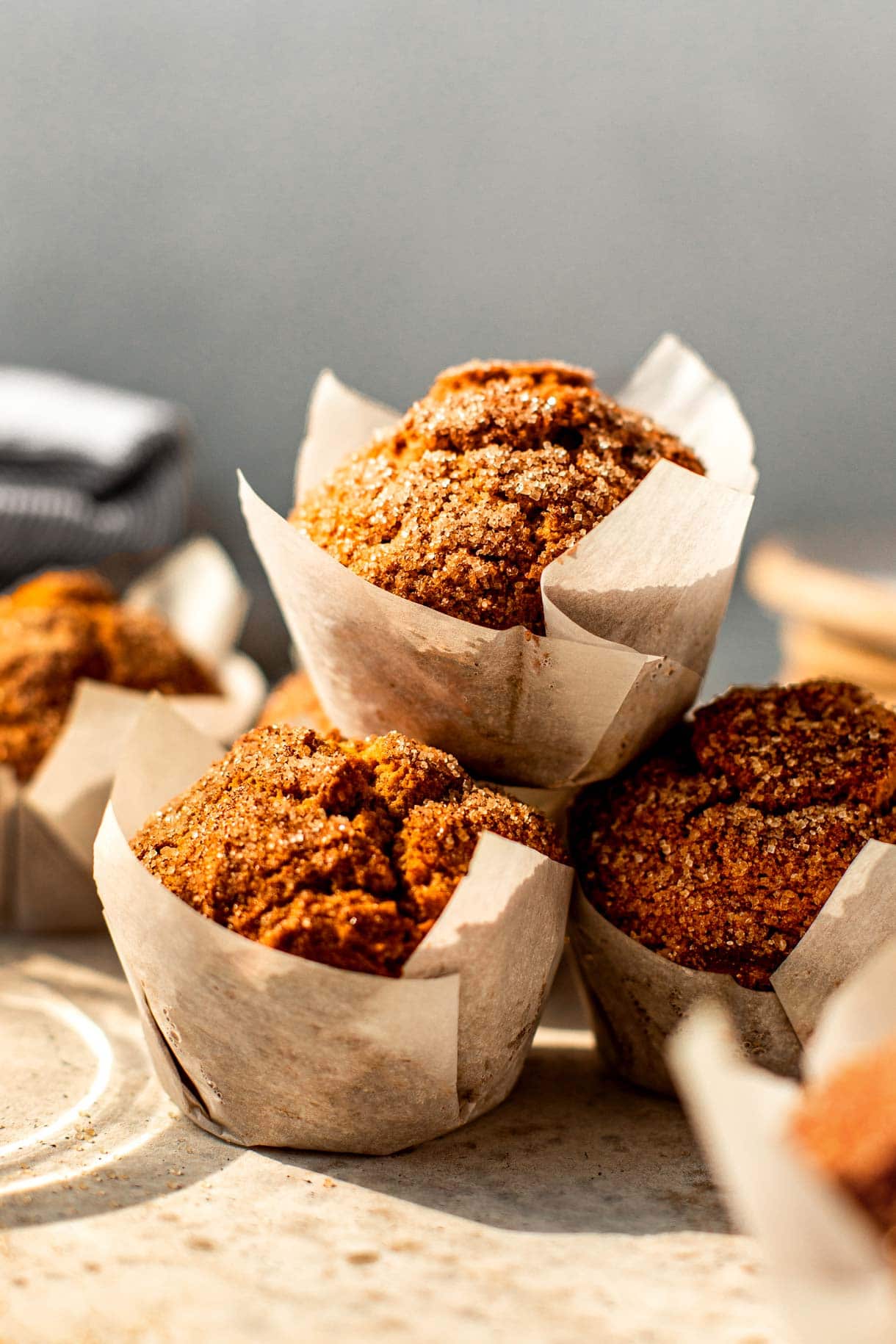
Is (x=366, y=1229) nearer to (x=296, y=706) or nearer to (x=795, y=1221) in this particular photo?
(x=795, y=1221)

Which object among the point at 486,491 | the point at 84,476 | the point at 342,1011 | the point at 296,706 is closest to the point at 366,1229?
the point at 342,1011

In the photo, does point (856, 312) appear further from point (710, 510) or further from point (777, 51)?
point (710, 510)

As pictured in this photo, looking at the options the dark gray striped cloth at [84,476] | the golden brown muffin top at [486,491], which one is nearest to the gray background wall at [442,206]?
the dark gray striped cloth at [84,476]

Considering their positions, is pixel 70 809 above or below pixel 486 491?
below

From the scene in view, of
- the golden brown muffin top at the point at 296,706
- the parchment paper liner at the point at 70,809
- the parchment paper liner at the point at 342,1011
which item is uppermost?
the parchment paper liner at the point at 342,1011

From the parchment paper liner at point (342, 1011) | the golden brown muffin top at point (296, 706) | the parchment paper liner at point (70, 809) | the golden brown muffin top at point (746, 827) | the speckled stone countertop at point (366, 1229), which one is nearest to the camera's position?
the speckled stone countertop at point (366, 1229)

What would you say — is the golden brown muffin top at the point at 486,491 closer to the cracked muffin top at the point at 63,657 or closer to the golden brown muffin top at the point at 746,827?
the golden brown muffin top at the point at 746,827

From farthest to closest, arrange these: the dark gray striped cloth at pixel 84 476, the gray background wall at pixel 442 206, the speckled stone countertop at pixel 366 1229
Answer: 1. the gray background wall at pixel 442 206
2. the dark gray striped cloth at pixel 84 476
3. the speckled stone countertop at pixel 366 1229
